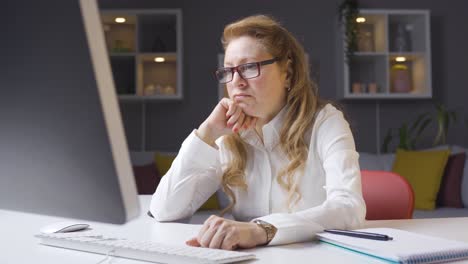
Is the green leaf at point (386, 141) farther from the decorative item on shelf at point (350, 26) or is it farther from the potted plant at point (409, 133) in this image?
the decorative item on shelf at point (350, 26)

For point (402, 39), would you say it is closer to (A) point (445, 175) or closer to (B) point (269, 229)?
(A) point (445, 175)

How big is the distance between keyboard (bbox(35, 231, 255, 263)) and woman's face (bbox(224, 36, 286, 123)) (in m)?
0.74

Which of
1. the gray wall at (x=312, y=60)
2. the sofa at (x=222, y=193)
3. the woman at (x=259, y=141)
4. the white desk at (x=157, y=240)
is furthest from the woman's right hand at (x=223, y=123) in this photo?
the gray wall at (x=312, y=60)

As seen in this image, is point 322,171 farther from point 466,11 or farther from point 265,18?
point 466,11

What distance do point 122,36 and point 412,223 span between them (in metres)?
3.84

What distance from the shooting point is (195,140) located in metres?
1.61

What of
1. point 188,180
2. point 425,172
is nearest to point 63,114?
point 188,180

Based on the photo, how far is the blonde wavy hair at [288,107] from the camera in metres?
1.63

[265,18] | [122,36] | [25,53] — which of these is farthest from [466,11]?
[25,53]

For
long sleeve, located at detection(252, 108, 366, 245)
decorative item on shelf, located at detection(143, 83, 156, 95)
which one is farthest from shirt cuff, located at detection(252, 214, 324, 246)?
decorative item on shelf, located at detection(143, 83, 156, 95)

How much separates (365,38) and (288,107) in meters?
3.32

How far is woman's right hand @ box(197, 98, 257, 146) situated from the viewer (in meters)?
1.65

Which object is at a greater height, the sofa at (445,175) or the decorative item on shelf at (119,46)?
the decorative item on shelf at (119,46)

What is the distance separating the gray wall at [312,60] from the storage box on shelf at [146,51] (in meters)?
0.17
